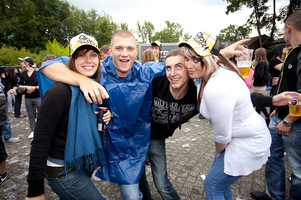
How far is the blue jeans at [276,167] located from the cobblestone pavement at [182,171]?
1.22ft

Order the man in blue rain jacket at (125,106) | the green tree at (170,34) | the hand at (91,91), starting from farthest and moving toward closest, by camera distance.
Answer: the green tree at (170,34) → the man in blue rain jacket at (125,106) → the hand at (91,91)

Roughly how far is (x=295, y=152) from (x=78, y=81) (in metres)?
2.36

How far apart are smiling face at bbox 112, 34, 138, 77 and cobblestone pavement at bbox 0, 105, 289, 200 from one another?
1.94 metres

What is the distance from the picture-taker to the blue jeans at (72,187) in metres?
1.45

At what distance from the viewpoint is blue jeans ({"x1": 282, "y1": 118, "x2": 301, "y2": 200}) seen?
198cm

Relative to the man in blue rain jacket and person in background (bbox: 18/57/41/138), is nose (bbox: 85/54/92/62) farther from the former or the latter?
person in background (bbox: 18/57/41/138)

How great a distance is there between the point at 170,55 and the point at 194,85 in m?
0.44

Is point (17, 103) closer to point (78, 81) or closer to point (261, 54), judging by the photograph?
point (78, 81)

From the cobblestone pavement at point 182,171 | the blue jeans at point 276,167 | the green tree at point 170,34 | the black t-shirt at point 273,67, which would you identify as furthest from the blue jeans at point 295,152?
the green tree at point 170,34

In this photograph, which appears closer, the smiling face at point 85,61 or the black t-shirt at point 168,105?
the smiling face at point 85,61

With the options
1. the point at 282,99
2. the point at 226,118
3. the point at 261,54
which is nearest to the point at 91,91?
the point at 226,118

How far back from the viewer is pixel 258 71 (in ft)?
16.0

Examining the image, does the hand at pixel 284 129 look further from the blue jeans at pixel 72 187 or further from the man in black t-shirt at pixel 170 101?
the blue jeans at pixel 72 187

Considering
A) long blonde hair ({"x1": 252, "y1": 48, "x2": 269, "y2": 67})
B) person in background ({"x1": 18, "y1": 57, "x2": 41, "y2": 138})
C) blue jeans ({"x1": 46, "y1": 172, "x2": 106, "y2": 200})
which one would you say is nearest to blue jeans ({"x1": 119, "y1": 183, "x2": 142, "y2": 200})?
blue jeans ({"x1": 46, "y1": 172, "x2": 106, "y2": 200})
